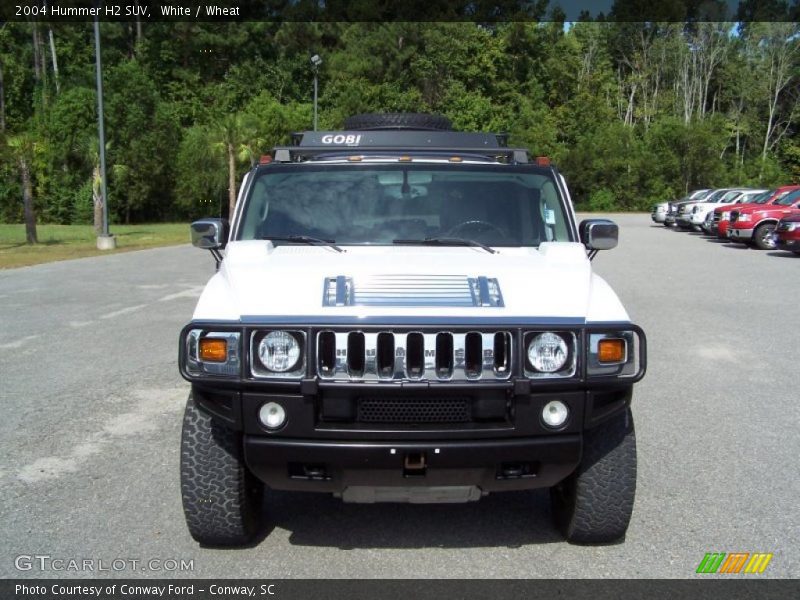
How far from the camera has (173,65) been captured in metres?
71.2

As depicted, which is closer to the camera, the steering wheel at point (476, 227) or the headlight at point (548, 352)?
the headlight at point (548, 352)

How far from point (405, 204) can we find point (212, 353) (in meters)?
1.74

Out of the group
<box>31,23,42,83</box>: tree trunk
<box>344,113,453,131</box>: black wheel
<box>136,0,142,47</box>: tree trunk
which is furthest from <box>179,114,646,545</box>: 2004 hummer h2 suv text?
<box>136,0,142,47</box>: tree trunk

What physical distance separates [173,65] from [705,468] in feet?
237

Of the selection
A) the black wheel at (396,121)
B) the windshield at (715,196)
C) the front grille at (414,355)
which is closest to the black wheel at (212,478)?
Answer: the front grille at (414,355)

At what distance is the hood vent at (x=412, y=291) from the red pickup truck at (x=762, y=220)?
21453 millimetres

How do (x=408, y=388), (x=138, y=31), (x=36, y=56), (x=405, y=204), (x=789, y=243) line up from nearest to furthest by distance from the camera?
(x=408, y=388), (x=405, y=204), (x=789, y=243), (x=36, y=56), (x=138, y=31)

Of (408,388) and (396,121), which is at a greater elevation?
(396,121)

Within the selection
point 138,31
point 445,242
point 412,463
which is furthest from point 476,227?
point 138,31

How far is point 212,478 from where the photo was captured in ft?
12.5

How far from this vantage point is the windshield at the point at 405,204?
15.7 feet

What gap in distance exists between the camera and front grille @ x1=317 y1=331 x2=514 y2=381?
11.3 ft

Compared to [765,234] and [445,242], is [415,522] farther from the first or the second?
[765,234]
